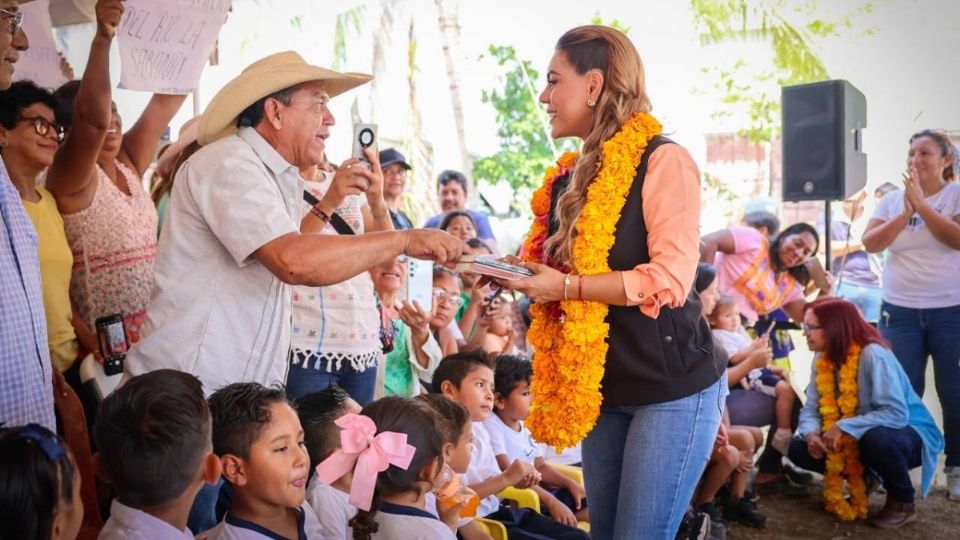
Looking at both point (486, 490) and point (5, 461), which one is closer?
point (5, 461)

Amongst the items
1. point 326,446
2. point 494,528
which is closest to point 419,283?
point 494,528

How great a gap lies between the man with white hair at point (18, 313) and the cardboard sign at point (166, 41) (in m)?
1.00

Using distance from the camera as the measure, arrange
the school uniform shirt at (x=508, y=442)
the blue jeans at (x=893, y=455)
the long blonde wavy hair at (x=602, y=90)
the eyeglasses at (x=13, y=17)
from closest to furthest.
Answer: the eyeglasses at (x=13, y=17), the long blonde wavy hair at (x=602, y=90), the school uniform shirt at (x=508, y=442), the blue jeans at (x=893, y=455)

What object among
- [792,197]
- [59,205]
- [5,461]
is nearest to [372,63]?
[792,197]

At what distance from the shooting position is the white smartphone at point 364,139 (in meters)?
2.94

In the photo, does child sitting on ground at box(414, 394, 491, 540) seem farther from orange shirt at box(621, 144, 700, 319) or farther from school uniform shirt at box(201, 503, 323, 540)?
orange shirt at box(621, 144, 700, 319)

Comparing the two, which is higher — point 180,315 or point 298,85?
point 298,85

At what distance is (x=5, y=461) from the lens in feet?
5.34

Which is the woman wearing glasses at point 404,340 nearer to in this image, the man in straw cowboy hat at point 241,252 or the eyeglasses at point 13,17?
the man in straw cowboy hat at point 241,252

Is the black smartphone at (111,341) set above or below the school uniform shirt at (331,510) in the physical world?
above

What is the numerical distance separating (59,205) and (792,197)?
514 cm

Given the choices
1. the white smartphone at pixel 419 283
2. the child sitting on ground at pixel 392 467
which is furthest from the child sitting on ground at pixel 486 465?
the child sitting on ground at pixel 392 467

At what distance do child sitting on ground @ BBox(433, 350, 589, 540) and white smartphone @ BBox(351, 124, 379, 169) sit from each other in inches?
39.1

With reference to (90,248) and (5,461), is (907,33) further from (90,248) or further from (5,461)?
(5,461)
